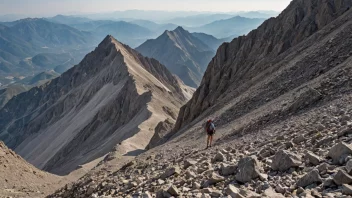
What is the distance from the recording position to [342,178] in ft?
25.3

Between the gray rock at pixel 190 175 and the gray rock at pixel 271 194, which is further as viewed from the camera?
the gray rock at pixel 190 175

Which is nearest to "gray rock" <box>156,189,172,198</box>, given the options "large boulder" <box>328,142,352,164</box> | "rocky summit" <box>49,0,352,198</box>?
"rocky summit" <box>49,0,352,198</box>

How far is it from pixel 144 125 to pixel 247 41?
2995 cm

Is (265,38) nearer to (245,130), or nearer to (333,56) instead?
(333,56)

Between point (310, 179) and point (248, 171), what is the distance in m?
2.18

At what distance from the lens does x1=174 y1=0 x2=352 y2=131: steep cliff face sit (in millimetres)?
48500

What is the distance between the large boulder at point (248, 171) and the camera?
10367mm

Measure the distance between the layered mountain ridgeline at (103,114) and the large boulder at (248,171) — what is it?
46.6 meters

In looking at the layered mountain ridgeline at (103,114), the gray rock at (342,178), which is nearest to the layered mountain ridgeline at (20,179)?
the layered mountain ridgeline at (103,114)

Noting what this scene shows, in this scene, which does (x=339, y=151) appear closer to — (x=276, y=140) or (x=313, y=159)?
(x=313, y=159)

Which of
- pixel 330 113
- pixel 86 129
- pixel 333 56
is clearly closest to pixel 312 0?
pixel 333 56

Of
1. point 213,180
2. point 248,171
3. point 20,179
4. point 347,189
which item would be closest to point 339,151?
point 347,189

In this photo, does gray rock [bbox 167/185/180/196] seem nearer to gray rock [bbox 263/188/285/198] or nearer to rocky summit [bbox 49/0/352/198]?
rocky summit [bbox 49/0/352/198]

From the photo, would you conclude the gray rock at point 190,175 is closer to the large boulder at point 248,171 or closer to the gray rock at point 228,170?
the gray rock at point 228,170
